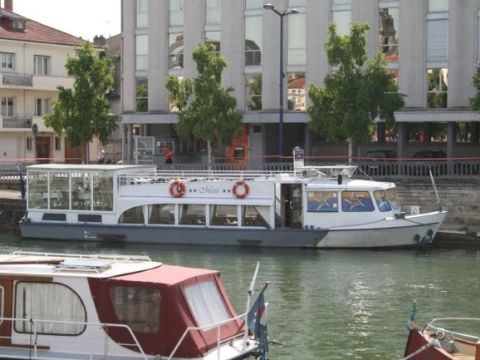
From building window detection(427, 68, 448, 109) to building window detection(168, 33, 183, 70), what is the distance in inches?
499


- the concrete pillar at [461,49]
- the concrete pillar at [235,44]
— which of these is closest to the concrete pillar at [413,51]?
the concrete pillar at [461,49]

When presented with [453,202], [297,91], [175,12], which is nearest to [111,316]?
[453,202]

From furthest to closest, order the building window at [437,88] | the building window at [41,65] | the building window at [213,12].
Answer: the building window at [41,65], the building window at [213,12], the building window at [437,88]

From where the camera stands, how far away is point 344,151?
49.0 m

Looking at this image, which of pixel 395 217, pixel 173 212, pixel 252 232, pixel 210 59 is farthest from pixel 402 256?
pixel 210 59

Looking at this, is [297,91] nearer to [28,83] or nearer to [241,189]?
[241,189]

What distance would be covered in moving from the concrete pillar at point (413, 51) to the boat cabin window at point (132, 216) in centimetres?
1460

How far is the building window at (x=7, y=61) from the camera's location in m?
59.3

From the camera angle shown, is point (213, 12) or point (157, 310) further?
point (213, 12)

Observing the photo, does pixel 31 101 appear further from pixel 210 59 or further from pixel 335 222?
pixel 335 222

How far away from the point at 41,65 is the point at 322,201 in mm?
33203

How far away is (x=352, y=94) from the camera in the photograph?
130 feet

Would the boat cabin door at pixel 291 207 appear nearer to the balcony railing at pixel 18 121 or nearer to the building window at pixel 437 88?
the building window at pixel 437 88

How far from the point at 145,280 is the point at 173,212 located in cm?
2099
